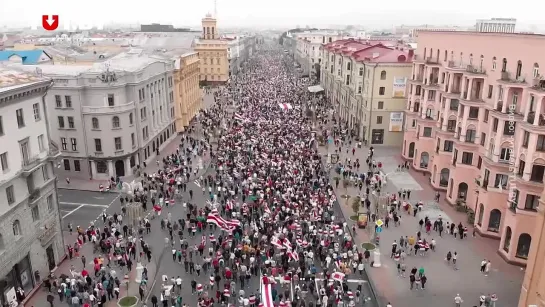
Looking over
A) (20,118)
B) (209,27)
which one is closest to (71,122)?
(20,118)

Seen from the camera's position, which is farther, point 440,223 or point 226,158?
point 226,158

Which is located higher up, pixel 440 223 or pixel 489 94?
pixel 489 94

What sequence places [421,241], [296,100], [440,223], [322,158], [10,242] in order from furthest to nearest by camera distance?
[296,100] < [322,158] < [440,223] < [421,241] < [10,242]

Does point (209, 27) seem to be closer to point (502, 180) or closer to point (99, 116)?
point (99, 116)

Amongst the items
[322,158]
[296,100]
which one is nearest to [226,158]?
[322,158]

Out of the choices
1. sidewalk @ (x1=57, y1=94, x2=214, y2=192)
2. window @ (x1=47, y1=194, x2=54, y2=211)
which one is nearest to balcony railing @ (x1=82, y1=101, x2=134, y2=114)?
sidewalk @ (x1=57, y1=94, x2=214, y2=192)

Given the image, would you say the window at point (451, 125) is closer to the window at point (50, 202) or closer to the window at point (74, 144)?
the window at point (50, 202)

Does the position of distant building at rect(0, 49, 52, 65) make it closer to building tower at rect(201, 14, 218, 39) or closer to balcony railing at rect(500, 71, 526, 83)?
building tower at rect(201, 14, 218, 39)

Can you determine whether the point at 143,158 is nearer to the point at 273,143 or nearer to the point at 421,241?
the point at 273,143
